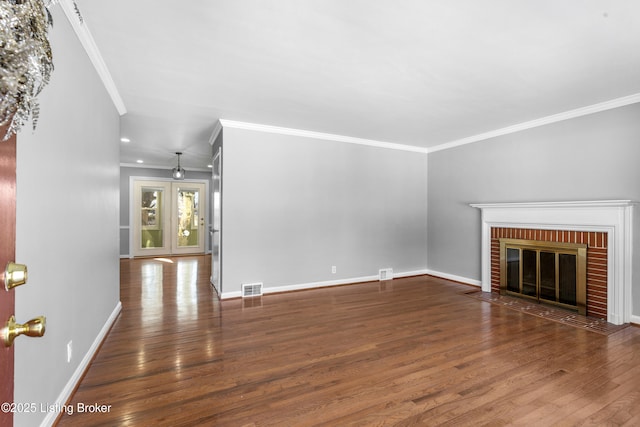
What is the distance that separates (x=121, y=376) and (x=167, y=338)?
723 millimetres

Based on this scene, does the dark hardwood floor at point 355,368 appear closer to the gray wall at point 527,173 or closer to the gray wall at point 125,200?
the gray wall at point 527,173

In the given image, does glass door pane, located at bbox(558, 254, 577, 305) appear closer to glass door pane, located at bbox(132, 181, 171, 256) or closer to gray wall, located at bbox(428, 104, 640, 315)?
gray wall, located at bbox(428, 104, 640, 315)

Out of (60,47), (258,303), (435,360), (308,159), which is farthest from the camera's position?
(308,159)

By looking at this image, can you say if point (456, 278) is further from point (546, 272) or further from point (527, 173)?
point (527, 173)

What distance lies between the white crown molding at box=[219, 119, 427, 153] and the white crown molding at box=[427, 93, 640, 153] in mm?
806

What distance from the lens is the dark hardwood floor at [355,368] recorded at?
1.95 m

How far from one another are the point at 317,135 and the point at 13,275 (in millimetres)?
4587

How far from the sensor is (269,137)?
4781mm

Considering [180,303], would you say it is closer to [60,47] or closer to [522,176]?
[60,47]

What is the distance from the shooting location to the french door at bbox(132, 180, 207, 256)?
8.69 m

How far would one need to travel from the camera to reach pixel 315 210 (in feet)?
16.9

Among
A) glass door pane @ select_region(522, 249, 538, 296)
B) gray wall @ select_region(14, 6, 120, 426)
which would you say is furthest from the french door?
glass door pane @ select_region(522, 249, 538, 296)

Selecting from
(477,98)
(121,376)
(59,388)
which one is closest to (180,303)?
(121,376)

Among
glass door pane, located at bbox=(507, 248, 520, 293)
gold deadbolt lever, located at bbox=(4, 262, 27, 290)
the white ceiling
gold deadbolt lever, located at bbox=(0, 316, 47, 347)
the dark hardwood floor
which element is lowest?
the dark hardwood floor
